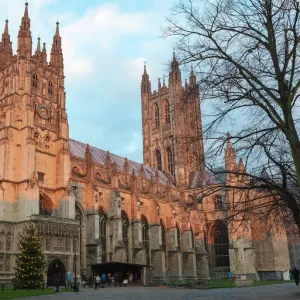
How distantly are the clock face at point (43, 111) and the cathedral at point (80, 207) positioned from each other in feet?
0.39

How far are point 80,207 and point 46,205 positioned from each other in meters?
4.41

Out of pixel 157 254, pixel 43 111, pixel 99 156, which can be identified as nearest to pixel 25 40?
pixel 43 111

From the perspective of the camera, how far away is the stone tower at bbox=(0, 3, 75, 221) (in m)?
39.5

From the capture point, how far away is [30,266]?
105ft

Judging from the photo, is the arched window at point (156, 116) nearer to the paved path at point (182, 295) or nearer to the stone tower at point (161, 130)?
the stone tower at point (161, 130)

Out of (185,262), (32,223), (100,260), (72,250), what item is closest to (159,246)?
(185,262)

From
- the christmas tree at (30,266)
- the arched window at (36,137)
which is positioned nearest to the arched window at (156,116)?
the arched window at (36,137)

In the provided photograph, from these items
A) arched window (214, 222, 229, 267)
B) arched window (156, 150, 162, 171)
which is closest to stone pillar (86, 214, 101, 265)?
arched window (214, 222, 229, 267)

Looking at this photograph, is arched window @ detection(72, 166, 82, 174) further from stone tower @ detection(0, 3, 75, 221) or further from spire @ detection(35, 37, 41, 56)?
spire @ detection(35, 37, 41, 56)

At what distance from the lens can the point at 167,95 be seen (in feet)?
259

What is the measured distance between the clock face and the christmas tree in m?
15.2

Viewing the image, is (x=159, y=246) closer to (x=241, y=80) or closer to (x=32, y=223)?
(x=32, y=223)

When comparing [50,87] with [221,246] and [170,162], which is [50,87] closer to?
[170,162]

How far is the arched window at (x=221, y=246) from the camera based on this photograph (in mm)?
63438
